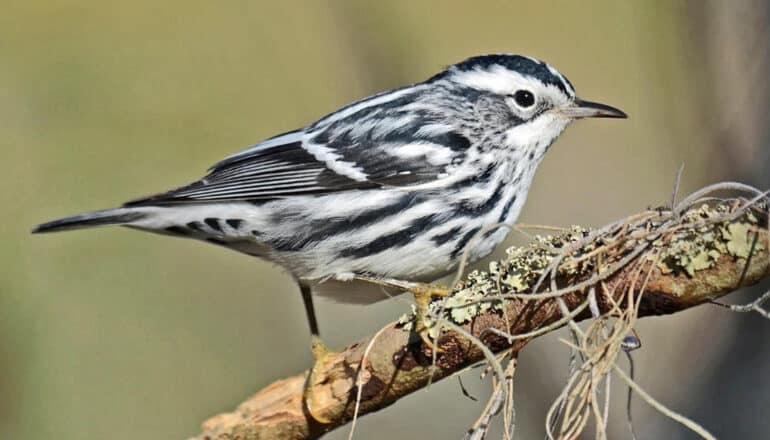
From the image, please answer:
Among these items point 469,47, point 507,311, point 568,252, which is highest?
point 469,47

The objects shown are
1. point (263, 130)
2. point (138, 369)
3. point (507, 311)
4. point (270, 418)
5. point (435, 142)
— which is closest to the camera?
point (507, 311)

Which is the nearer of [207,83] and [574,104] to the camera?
[574,104]

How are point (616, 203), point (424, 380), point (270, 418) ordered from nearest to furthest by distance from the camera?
point (424, 380) → point (270, 418) → point (616, 203)

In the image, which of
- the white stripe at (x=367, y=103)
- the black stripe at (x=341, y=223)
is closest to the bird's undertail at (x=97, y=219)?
the black stripe at (x=341, y=223)

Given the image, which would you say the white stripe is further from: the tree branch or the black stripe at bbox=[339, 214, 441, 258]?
the tree branch

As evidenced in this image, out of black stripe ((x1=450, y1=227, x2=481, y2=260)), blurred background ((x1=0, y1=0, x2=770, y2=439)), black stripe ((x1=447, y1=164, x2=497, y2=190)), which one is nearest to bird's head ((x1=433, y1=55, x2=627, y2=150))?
black stripe ((x1=447, y1=164, x2=497, y2=190))

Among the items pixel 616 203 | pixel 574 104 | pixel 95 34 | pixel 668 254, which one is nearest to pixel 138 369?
pixel 95 34

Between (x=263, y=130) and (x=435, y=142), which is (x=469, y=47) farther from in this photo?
(x=435, y=142)
